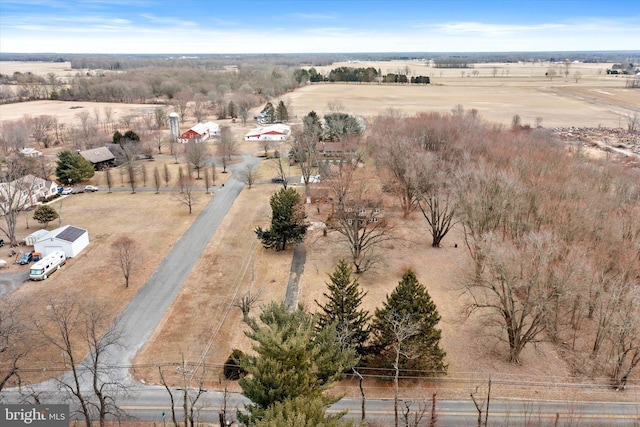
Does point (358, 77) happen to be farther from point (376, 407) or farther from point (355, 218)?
point (376, 407)

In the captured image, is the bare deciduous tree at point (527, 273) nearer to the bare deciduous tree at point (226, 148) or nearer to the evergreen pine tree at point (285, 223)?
the evergreen pine tree at point (285, 223)

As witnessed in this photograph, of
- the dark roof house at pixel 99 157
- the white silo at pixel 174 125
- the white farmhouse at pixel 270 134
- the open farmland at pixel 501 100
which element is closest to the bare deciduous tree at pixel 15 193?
the dark roof house at pixel 99 157

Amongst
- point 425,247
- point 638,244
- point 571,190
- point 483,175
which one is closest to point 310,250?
point 425,247

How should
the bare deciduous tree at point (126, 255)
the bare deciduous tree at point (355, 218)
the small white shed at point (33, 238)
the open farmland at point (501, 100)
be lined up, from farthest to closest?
the open farmland at point (501, 100) < the small white shed at point (33, 238) < the bare deciduous tree at point (355, 218) < the bare deciduous tree at point (126, 255)

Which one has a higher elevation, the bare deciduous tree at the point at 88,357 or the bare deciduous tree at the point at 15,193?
the bare deciduous tree at the point at 15,193

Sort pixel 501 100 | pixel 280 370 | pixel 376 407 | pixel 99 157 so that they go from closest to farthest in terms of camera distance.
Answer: pixel 280 370 < pixel 376 407 < pixel 99 157 < pixel 501 100

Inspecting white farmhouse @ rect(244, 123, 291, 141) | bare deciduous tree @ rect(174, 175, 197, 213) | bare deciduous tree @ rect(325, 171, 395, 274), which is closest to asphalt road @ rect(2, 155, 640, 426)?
bare deciduous tree @ rect(325, 171, 395, 274)

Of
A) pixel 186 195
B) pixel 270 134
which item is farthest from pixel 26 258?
pixel 270 134
